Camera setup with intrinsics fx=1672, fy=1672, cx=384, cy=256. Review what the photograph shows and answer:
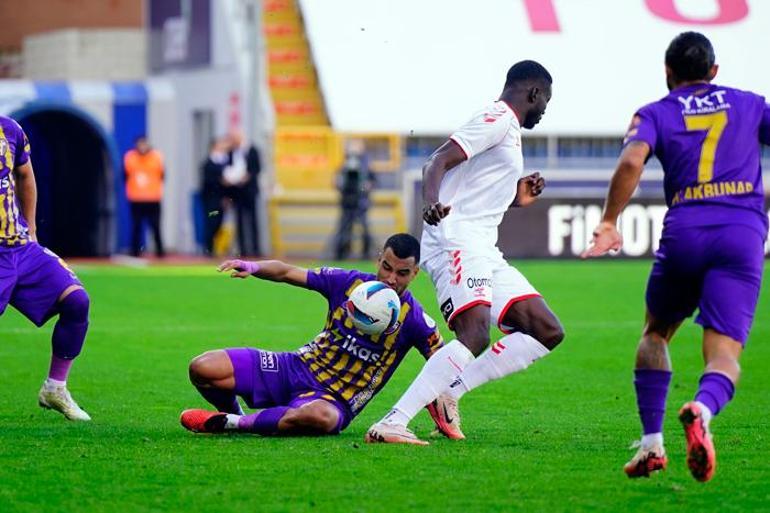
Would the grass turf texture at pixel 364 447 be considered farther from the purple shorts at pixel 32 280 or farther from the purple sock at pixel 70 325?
the purple shorts at pixel 32 280

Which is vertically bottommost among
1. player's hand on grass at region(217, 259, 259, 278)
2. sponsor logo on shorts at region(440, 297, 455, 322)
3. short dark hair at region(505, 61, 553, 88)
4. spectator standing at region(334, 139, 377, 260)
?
spectator standing at region(334, 139, 377, 260)

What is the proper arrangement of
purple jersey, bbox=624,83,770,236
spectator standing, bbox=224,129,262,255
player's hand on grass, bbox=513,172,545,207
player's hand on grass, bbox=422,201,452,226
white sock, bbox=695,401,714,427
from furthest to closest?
spectator standing, bbox=224,129,262,255 < player's hand on grass, bbox=513,172,545,207 < player's hand on grass, bbox=422,201,452,226 < purple jersey, bbox=624,83,770,236 < white sock, bbox=695,401,714,427

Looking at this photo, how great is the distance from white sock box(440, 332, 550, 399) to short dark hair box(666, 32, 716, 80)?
2.06m

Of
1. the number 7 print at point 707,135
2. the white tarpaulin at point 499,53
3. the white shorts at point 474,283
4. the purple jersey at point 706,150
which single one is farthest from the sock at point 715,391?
the white tarpaulin at point 499,53

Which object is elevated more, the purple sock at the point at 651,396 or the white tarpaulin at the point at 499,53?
the white tarpaulin at the point at 499,53

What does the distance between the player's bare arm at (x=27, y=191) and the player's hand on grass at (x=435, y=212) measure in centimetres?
234

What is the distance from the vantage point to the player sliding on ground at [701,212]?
6.65m

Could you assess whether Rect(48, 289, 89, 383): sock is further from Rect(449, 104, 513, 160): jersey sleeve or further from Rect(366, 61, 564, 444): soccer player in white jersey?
Rect(449, 104, 513, 160): jersey sleeve

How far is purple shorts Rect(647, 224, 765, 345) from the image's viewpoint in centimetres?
664

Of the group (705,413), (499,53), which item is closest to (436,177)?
(705,413)

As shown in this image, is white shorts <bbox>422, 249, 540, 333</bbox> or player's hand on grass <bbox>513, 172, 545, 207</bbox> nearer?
white shorts <bbox>422, 249, 540, 333</bbox>

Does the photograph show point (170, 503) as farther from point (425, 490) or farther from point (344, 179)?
point (344, 179)

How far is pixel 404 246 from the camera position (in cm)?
821

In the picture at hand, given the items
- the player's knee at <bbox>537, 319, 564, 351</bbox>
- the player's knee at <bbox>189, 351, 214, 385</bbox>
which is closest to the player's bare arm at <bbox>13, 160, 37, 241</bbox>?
the player's knee at <bbox>189, 351, 214, 385</bbox>
